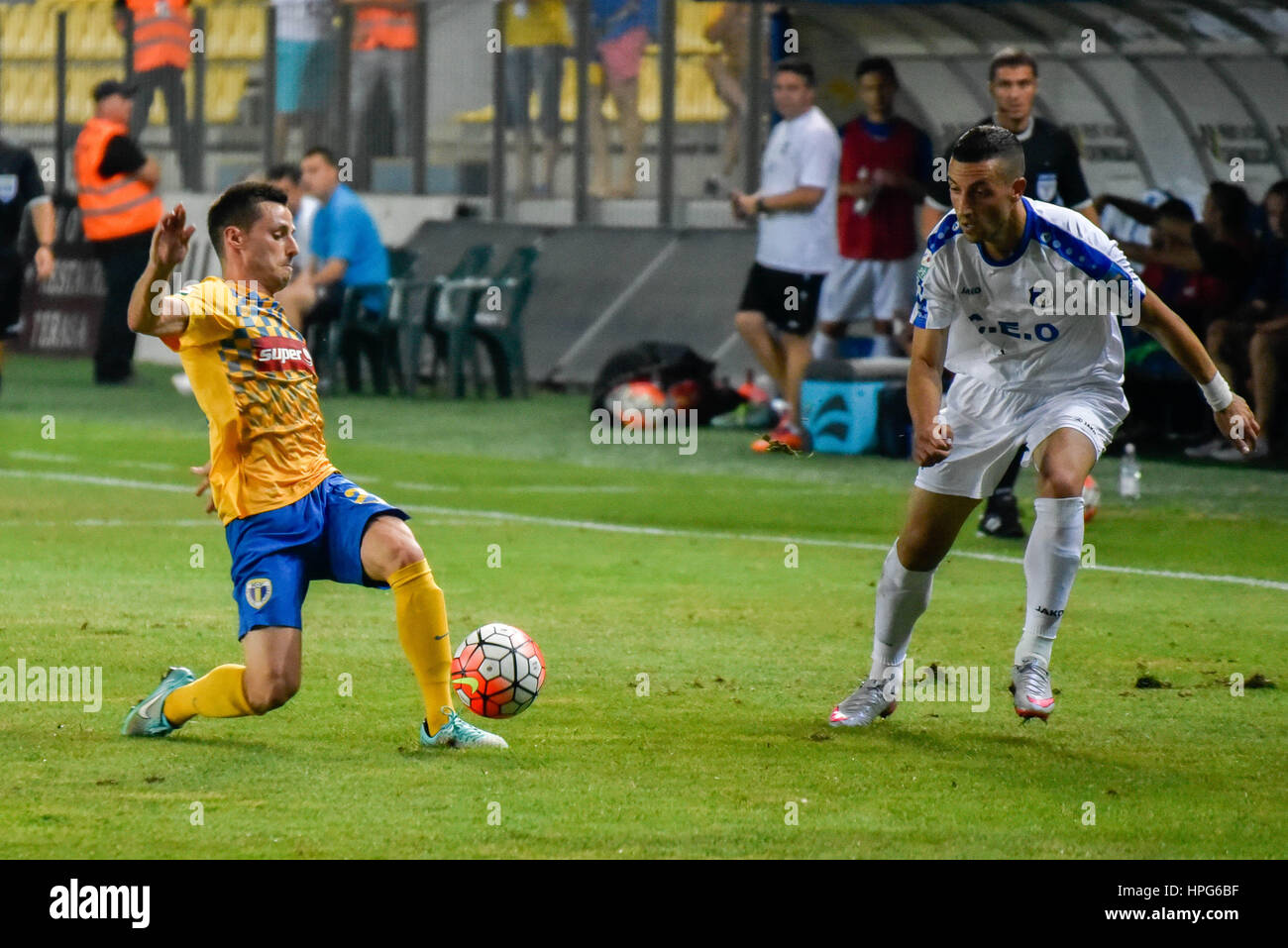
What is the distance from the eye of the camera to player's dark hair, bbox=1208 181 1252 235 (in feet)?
50.9

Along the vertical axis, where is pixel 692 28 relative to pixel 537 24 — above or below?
below

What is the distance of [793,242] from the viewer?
614 inches

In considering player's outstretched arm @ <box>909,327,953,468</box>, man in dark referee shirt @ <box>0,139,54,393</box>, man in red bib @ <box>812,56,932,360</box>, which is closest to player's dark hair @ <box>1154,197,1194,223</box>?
man in red bib @ <box>812,56,932,360</box>

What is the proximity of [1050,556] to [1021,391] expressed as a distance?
57cm

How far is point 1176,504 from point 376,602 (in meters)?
5.42

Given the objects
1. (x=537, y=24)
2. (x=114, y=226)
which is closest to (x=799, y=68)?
(x=114, y=226)

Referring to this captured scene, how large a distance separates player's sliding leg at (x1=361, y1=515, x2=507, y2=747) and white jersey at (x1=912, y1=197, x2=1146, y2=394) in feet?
5.74

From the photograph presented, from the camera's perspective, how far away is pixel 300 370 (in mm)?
6684

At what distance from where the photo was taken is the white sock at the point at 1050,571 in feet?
23.0

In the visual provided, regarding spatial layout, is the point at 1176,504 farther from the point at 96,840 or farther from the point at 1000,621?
the point at 96,840

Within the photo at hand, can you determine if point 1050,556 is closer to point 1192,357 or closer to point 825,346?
point 1192,357

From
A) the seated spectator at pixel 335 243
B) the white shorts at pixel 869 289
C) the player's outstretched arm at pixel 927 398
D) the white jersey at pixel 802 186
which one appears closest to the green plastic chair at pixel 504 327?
the seated spectator at pixel 335 243
